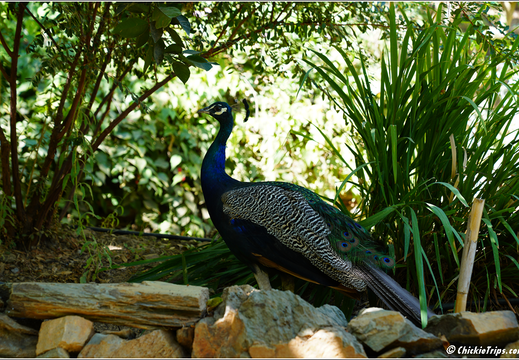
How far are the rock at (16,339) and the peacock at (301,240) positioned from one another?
946mm

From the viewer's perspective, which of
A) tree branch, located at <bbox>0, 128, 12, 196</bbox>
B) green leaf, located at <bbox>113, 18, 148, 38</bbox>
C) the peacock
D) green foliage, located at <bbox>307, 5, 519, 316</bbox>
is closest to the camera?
green leaf, located at <bbox>113, 18, 148, 38</bbox>

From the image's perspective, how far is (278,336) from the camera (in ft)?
5.30

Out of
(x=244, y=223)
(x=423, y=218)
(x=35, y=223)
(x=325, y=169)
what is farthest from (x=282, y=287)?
(x=325, y=169)

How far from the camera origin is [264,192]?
2438 mm

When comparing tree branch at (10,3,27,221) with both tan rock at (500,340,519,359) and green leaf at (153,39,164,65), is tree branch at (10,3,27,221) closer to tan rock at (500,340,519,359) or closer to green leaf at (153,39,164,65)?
green leaf at (153,39,164,65)

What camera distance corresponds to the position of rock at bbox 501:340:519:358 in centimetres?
168

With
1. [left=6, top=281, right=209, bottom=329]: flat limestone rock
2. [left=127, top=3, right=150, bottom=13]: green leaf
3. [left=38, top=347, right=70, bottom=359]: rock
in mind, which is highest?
[left=127, top=3, right=150, bottom=13]: green leaf

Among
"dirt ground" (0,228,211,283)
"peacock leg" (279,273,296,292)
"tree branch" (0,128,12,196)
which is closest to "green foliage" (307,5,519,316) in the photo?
"peacock leg" (279,273,296,292)

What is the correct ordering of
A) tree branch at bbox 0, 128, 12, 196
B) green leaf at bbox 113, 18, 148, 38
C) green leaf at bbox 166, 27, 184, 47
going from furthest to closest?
tree branch at bbox 0, 128, 12, 196 → green leaf at bbox 166, 27, 184, 47 → green leaf at bbox 113, 18, 148, 38

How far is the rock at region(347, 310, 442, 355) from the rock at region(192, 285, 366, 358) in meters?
0.07

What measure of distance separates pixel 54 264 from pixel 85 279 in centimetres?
30

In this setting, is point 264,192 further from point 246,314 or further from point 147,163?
point 147,163

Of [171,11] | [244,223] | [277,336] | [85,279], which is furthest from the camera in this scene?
[85,279]

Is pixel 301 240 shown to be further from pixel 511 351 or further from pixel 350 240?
pixel 511 351
